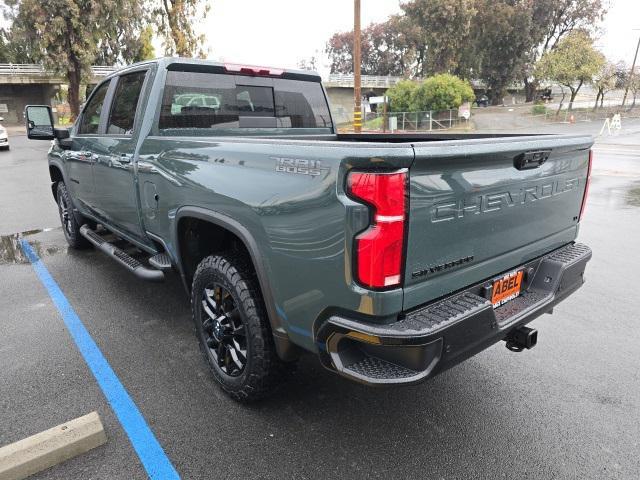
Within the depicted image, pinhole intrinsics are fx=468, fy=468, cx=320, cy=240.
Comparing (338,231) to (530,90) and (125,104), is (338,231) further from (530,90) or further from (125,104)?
(530,90)

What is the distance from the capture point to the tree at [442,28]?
4469cm

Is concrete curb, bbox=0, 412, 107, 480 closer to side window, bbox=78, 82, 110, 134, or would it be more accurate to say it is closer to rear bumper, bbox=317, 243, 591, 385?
rear bumper, bbox=317, 243, 591, 385

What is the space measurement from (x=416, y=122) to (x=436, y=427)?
3023 cm

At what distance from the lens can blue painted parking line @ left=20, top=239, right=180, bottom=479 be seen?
225cm

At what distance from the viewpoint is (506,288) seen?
95.7 inches

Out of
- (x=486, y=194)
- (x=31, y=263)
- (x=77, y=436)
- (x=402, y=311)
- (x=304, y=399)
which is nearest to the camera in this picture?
(x=402, y=311)

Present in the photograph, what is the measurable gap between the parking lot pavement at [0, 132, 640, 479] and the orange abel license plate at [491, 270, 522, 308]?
0.70 meters

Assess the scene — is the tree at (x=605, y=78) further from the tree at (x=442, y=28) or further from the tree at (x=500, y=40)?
the tree at (x=442, y=28)

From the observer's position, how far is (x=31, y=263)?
5.31 meters

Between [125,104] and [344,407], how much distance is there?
2.87 meters

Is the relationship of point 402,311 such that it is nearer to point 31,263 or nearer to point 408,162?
point 408,162

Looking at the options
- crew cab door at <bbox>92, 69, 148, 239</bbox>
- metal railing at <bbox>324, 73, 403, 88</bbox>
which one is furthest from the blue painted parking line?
metal railing at <bbox>324, 73, 403, 88</bbox>

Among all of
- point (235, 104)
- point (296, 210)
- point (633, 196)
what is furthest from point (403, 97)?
point (296, 210)

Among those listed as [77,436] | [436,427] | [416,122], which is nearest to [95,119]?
[77,436]
